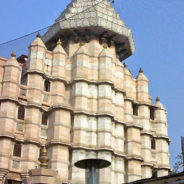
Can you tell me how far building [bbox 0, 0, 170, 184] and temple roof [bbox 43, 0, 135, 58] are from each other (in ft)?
0.30

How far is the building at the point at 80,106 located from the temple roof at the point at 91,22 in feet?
0.30

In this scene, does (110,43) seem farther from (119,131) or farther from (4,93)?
(4,93)

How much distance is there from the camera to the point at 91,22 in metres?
38.1

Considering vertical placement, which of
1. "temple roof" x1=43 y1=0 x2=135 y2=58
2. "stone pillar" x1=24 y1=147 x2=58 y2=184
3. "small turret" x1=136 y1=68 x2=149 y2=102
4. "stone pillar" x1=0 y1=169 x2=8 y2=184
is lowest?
"stone pillar" x1=24 y1=147 x2=58 y2=184

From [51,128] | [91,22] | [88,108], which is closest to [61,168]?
[51,128]

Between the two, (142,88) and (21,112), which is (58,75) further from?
(142,88)

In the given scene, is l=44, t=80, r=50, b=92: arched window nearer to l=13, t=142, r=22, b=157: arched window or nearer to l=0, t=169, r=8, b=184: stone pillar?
l=13, t=142, r=22, b=157: arched window

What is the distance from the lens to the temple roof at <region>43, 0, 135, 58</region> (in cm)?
3825

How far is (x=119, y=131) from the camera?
120 feet

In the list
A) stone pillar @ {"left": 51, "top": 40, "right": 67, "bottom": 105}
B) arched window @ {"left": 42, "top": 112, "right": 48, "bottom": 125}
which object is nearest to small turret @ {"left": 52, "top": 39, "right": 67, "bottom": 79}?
stone pillar @ {"left": 51, "top": 40, "right": 67, "bottom": 105}

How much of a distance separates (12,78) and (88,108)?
266 inches

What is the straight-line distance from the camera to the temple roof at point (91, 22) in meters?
38.2

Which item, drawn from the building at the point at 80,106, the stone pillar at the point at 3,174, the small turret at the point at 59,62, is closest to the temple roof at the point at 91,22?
the building at the point at 80,106

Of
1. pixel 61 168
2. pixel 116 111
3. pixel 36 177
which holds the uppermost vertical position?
pixel 116 111
